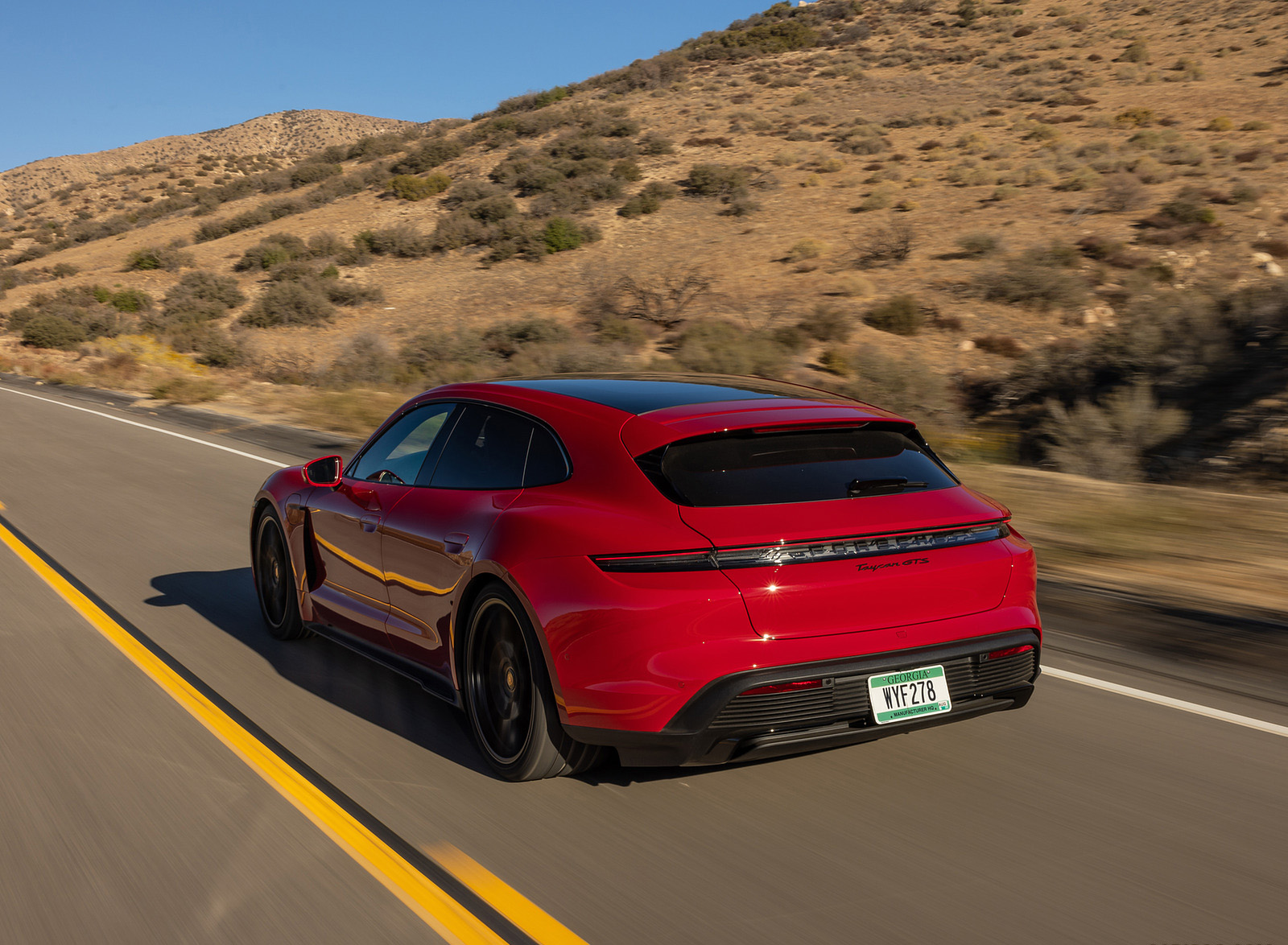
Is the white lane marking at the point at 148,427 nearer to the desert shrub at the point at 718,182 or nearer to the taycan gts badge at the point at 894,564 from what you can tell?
the taycan gts badge at the point at 894,564

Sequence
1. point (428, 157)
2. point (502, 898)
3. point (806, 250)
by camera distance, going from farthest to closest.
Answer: point (428, 157) → point (806, 250) → point (502, 898)

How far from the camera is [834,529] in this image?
3953 mm

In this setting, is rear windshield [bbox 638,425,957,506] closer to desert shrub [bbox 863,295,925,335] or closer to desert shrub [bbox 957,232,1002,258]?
desert shrub [bbox 863,295,925,335]

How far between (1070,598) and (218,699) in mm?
4841

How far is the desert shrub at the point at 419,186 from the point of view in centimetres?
5031

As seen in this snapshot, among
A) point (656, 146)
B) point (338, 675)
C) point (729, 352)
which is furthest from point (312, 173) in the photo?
point (338, 675)

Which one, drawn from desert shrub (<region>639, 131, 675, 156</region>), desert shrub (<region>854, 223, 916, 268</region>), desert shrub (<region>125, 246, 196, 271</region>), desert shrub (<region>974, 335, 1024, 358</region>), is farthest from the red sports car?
desert shrub (<region>125, 246, 196, 271</region>)

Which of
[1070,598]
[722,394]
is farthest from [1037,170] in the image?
[722,394]

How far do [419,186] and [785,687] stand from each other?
4966 cm

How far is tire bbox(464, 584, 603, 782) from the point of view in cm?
423

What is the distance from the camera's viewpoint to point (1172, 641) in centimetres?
627

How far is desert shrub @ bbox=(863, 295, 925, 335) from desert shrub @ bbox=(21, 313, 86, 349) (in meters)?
28.2

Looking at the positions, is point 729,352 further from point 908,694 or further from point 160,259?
point 160,259

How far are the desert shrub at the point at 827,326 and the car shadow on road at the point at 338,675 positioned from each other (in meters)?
16.7
